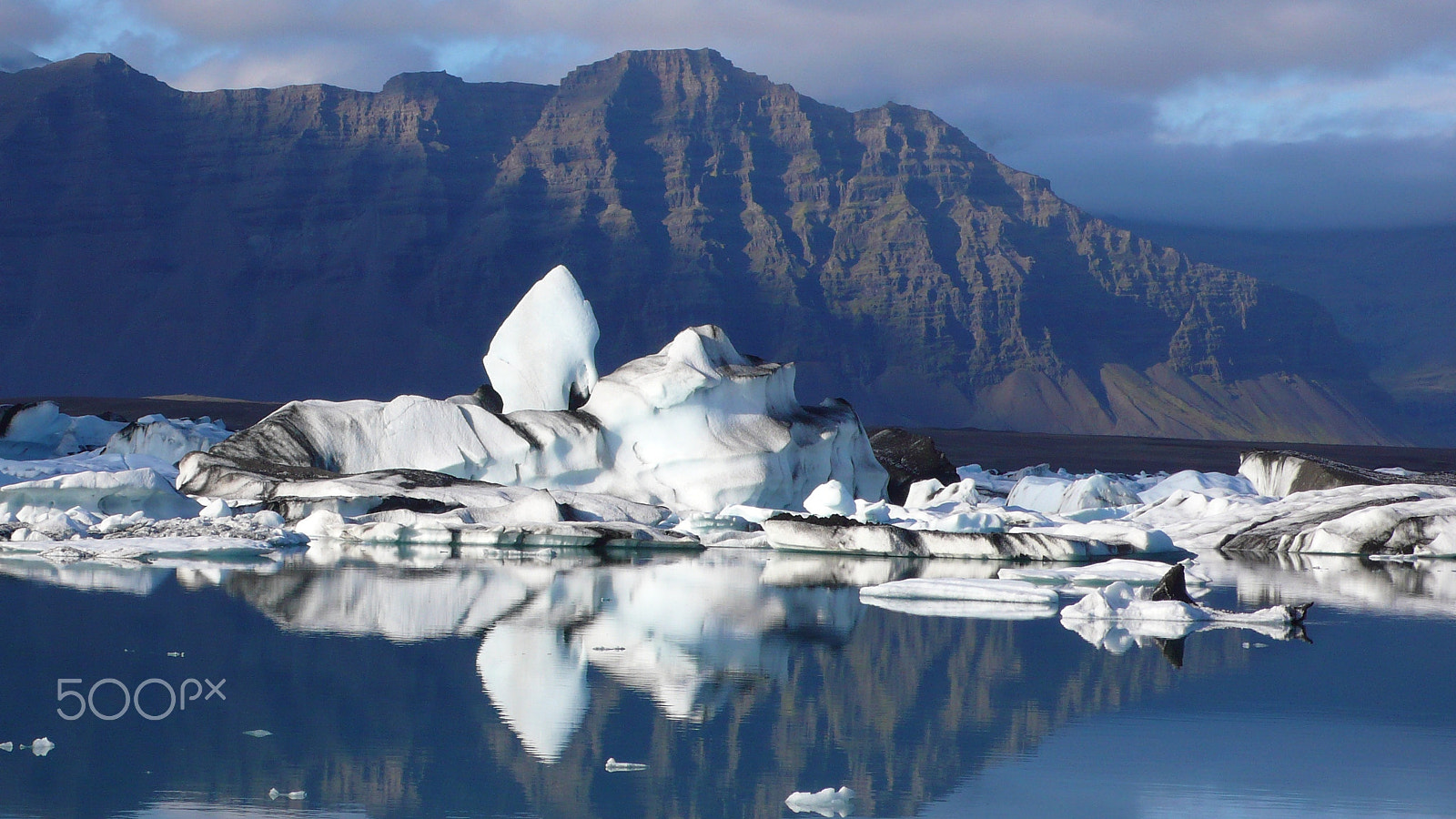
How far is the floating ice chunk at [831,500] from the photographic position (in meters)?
19.5

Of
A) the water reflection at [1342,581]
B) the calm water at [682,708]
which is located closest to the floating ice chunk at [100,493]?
the calm water at [682,708]

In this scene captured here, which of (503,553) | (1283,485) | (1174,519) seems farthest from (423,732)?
(1283,485)

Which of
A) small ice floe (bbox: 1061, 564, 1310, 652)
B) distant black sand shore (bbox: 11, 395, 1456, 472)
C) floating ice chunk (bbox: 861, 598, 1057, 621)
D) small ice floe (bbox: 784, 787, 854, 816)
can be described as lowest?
small ice floe (bbox: 784, 787, 854, 816)

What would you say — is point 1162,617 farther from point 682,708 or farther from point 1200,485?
point 1200,485

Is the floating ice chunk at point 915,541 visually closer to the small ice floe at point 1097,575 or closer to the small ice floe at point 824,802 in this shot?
the small ice floe at point 1097,575

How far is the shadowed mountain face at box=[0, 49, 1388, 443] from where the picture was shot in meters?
124

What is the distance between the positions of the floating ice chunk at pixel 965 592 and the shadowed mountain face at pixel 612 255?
353ft

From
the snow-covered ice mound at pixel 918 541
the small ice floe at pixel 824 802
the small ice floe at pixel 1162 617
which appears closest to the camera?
the small ice floe at pixel 824 802

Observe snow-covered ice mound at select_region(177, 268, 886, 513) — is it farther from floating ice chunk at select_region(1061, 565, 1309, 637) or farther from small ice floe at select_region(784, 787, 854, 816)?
small ice floe at select_region(784, 787, 854, 816)

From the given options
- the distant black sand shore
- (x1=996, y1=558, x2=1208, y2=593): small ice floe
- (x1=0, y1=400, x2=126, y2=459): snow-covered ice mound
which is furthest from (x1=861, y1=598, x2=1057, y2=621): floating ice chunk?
the distant black sand shore

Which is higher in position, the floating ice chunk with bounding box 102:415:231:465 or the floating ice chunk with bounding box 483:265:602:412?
the floating ice chunk with bounding box 483:265:602:412

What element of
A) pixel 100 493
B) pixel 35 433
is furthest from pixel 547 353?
pixel 35 433

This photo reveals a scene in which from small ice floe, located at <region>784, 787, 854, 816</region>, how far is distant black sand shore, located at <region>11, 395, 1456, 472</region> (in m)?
47.5

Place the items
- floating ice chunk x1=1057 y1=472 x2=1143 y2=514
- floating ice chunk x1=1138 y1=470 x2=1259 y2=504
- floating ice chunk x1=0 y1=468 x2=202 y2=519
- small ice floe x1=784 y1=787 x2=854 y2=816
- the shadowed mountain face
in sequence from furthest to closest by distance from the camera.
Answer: the shadowed mountain face, floating ice chunk x1=1138 y1=470 x2=1259 y2=504, floating ice chunk x1=1057 y1=472 x2=1143 y2=514, floating ice chunk x1=0 y1=468 x2=202 y2=519, small ice floe x1=784 y1=787 x2=854 y2=816
